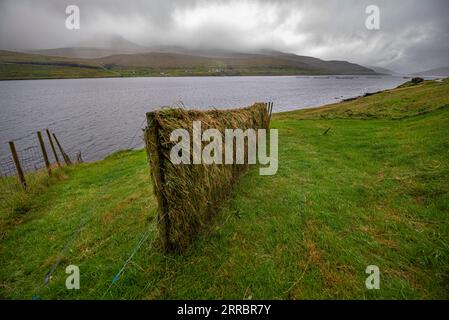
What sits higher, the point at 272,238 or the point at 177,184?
the point at 177,184

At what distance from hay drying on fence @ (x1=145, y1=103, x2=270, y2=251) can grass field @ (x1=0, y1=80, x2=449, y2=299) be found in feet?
1.39

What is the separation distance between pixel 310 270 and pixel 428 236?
9.79ft

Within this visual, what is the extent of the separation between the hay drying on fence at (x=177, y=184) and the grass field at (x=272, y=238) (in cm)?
42

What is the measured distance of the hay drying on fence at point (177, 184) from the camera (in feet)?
12.9

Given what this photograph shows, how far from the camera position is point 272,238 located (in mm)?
4973

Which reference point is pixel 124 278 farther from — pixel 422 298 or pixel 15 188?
pixel 15 188

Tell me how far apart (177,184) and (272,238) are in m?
2.52

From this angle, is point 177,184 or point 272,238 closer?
point 177,184

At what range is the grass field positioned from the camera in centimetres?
392

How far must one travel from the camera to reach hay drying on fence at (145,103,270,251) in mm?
3928

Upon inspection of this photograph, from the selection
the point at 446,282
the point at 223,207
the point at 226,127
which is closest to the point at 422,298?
the point at 446,282

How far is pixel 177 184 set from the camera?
4105 mm

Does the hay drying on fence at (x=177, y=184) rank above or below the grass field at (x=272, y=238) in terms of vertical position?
above

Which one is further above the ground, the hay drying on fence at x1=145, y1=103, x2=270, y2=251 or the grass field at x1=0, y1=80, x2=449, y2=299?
the hay drying on fence at x1=145, y1=103, x2=270, y2=251
